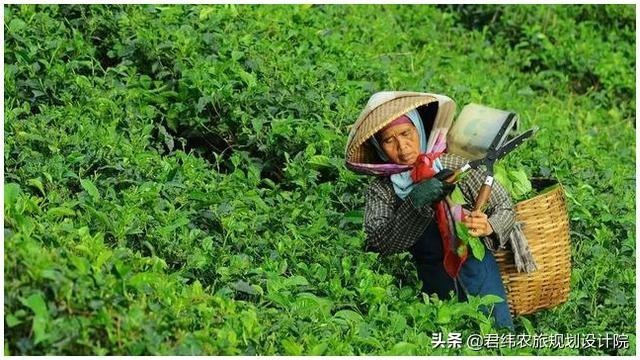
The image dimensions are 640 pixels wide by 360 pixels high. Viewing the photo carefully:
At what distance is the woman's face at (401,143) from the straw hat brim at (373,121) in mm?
79

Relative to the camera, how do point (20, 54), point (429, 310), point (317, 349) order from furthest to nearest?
point (20, 54)
point (429, 310)
point (317, 349)

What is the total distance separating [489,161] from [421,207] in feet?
1.18

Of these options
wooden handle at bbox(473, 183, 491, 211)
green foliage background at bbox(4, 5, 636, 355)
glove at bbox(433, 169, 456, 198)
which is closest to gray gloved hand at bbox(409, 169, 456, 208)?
glove at bbox(433, 169, 456, 198)

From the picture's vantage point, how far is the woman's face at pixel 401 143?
5301 millimetres

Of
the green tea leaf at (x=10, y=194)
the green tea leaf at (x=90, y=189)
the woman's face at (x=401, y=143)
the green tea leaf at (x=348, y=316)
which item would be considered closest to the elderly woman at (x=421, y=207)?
the woman's face at (x=401, y=143)

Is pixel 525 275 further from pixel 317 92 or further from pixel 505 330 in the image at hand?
pixel 317 92

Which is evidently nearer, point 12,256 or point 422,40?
point 12,256

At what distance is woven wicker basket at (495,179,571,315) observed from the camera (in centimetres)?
551

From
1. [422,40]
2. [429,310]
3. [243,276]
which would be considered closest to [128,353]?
[243,276]

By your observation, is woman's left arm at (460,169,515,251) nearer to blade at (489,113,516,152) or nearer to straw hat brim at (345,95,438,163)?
blade at (489,113,516,152)

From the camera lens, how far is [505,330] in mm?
5309

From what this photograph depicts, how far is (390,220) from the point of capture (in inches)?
209

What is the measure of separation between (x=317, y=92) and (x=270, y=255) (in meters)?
1.60

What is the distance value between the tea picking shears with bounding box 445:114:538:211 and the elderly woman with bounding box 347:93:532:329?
4 centimetres
